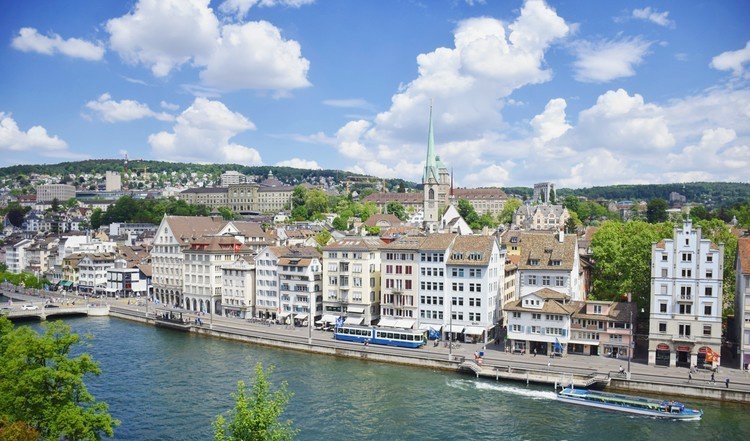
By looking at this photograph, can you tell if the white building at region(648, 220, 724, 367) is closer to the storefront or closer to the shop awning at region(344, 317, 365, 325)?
the storefront

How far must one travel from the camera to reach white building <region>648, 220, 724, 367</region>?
A: 56.8 metres

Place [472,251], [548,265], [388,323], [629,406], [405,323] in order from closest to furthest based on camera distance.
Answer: [629,406] → [548,265] → [472,251] → [405,323] → [388,323]

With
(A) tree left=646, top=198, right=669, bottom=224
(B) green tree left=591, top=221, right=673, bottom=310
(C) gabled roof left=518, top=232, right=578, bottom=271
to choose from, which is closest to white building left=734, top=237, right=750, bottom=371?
(B) green tree left=591, top=221, right=673, bottom=310

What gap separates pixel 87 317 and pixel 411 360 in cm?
6153

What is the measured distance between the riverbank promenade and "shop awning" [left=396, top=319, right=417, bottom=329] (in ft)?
13.9

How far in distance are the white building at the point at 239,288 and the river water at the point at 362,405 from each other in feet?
71.6

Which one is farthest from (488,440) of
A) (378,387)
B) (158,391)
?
(158,391)

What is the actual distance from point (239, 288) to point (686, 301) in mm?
61000

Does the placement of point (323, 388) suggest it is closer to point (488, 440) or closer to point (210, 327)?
point (488, 440)

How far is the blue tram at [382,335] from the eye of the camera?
224 ft

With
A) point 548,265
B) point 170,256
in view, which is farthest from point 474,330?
point 170,256

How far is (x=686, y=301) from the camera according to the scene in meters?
57.7

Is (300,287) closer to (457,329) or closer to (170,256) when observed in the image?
(457,329)

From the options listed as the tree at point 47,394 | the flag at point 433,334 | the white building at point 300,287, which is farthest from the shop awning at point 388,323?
the tree at point 47,394
